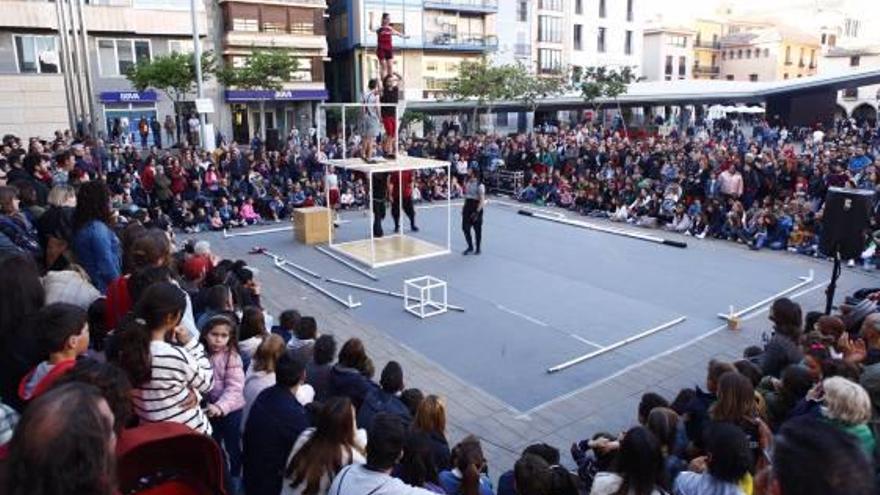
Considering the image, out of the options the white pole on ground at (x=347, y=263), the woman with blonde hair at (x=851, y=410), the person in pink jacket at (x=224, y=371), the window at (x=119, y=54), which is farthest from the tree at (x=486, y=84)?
the woman with blonde hair at (x=851, y=410)

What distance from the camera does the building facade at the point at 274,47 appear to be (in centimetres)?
3284

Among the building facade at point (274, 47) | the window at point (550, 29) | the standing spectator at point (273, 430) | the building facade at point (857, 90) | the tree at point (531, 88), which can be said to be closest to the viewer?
the standing spectator at point (273, 430)

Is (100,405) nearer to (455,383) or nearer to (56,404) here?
(56,404)

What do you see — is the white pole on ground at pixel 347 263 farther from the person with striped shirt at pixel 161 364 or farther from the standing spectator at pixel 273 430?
the person with striped shirt at pixel 161 364

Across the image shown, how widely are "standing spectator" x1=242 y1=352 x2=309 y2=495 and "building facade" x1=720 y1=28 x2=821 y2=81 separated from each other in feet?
222

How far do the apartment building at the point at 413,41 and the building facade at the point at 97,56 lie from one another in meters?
10.0

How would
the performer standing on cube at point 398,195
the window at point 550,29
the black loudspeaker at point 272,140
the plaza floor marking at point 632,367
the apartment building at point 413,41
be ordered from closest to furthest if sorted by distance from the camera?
1. the plaza floor marking at point 632,367
2. the performer standing on cube at point 398,195
3. the black loudspeaker at point 272,140
4. the apartment building at point 413,41
5. the window at point 550,29

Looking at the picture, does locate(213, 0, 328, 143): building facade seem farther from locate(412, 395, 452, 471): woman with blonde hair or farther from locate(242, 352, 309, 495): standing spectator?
locate(242, 352, 309, 495): standing spectator

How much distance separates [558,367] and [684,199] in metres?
9.24

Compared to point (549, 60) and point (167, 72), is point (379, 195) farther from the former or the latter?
point (549, 60)

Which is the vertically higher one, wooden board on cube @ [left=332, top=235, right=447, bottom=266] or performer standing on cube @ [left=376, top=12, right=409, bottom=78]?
performer standing on cube @ [left=376, top=12, right=409, bottom=78]

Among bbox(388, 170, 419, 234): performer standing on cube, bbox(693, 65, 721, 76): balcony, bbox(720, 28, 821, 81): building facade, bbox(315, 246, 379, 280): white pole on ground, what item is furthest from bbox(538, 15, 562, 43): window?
bbox(315, 246, 379, 280): white pole on ground

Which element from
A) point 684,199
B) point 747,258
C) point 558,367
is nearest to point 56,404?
point 558,367

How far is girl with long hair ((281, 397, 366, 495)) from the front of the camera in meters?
3.17
